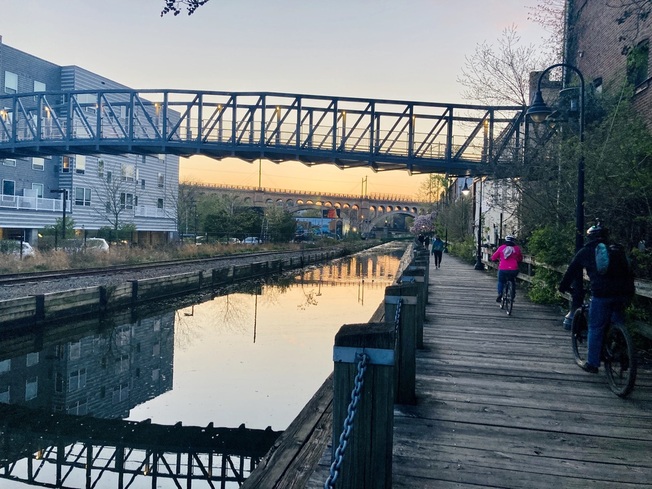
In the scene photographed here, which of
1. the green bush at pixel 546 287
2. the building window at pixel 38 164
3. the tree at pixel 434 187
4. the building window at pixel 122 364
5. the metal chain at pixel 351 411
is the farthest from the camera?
the tree at pixel 434 187

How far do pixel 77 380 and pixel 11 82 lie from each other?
132 feet

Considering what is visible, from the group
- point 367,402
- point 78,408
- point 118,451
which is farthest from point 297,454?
point 78,408

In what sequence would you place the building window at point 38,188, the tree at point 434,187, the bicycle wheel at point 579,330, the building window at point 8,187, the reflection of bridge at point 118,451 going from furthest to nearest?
the tree at point 434,187
the building window at point 38,188
the building window at point 8,187
the bicycle wheel at point 579,330
the reflection of bridge at point 118,451

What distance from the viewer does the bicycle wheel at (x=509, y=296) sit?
36.8 feet

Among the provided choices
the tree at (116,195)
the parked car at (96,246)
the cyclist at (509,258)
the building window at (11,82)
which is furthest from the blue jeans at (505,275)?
the building window at (11,82)

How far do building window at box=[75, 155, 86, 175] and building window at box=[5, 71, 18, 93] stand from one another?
22.6ft

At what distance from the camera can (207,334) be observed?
49.7ft

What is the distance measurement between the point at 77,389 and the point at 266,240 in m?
50.6

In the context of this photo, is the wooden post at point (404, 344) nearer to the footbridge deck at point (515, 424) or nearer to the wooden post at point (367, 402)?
the footbridge deck at point (515, 424)

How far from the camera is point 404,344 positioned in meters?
5.29

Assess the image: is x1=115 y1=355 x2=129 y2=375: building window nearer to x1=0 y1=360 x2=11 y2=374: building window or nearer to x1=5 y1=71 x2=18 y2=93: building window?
x1=0 y1=360 x2=11 y2=374: building window

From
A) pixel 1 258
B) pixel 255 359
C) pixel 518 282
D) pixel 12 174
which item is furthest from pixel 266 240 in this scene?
pixel 255 359

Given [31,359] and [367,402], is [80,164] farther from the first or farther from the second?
[367,402]

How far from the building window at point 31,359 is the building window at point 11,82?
125ft
